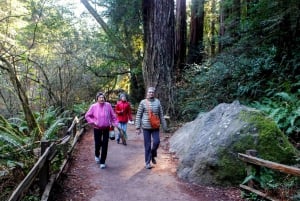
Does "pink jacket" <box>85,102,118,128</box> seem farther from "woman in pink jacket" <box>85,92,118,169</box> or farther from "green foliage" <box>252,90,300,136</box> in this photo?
"green foliage" <box>252,90,300,136</box>

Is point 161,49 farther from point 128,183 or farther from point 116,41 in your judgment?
point 128,183

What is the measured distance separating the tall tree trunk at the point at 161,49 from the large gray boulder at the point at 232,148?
6861 millimetres

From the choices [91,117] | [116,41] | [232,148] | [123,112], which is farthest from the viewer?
[116,41]

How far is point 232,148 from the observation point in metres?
6.95

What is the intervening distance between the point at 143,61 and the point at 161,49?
119 cm

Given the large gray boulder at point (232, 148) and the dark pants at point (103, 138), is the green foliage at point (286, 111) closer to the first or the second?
the large gray boulder at point (232, 148)

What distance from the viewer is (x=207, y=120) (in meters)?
8.84

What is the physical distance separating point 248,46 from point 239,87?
7.51 ft

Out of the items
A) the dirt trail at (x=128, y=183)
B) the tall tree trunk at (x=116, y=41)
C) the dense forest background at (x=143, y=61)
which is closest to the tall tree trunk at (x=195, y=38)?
the dense forest background at (x=143, y=61)

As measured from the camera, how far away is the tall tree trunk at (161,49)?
47.9 ft

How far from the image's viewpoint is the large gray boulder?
6742mm

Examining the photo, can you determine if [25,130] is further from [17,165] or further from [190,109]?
[190,109]

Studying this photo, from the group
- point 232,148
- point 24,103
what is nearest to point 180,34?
point 24,103

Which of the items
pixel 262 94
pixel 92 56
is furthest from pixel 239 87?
pixel 92 56
